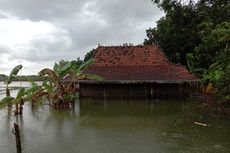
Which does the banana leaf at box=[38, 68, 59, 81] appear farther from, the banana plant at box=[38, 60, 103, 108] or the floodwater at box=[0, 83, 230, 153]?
the floodwater at box=[0, 83, 230, 153]

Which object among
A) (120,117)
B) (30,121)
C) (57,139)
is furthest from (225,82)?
(30,121)

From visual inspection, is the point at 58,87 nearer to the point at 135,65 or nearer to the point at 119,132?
the point at 135,65

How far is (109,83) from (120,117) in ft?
21.8

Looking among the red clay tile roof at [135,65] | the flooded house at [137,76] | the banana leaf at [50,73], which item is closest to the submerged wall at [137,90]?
the flooded house at [137,76]

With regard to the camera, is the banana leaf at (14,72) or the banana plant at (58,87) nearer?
the banana leaf at (14,72)

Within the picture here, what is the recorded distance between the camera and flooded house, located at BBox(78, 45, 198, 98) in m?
19.8

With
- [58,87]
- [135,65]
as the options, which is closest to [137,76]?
[135,65]

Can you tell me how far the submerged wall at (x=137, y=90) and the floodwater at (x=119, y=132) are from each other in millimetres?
5108

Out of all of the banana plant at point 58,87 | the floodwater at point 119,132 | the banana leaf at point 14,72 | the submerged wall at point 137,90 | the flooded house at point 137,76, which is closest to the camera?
the floodwater at point 119,132

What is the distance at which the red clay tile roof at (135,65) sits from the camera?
20.0 metres

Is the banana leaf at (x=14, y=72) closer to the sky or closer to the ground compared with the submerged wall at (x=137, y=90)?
closer to the sky

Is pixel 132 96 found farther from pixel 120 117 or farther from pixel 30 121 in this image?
pixel 30 121

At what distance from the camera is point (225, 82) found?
40.1 ft

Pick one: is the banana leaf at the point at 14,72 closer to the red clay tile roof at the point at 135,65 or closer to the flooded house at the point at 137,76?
the flooded house at the point at 137,76
